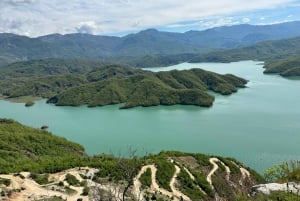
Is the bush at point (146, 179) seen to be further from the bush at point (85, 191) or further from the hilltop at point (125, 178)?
the bush at point (85, 191)

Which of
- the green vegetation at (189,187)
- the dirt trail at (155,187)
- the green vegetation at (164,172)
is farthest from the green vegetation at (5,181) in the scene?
the green vegetation at (189,187)

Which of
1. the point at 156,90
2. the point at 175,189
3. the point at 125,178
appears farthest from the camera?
the point at 156,90

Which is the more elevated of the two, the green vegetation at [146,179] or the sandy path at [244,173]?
the green vegetation at [146,179]

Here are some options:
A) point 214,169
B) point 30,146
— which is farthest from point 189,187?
point 30,146

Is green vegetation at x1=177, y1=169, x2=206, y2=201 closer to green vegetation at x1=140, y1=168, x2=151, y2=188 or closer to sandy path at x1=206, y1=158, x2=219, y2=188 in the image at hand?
sandy path at x1=206, y1=158, x2=219, y2=188

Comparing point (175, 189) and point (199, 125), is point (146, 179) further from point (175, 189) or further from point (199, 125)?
point (199, 125)

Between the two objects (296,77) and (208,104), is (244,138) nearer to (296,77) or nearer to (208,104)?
(208,104)

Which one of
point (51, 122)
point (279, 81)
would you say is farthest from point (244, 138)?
point (279, 81)
